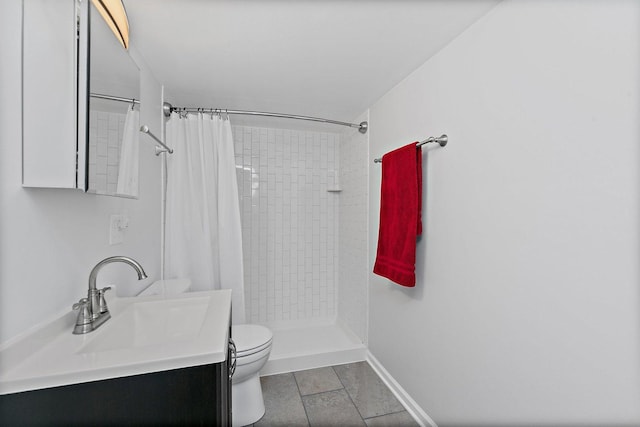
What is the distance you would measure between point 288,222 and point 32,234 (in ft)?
Result: 6.56

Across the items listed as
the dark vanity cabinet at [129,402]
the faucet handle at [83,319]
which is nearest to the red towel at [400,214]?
the dark vanity cabinet at [129,402]

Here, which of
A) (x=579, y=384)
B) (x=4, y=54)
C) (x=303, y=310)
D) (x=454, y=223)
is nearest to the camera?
(x=4, y=54)

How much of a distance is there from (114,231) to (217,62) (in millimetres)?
1024

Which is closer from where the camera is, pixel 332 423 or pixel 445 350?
pixel 445 350

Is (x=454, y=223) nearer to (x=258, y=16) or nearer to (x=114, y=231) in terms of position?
(x=258, y=16)

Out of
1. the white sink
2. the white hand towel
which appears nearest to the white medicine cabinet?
the white hand towel

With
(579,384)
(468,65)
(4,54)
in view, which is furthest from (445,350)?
(4,54)

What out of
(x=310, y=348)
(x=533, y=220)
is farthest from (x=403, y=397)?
(x=533, y=220)

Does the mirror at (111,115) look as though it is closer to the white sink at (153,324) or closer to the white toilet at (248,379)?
the white sink at (153,324)

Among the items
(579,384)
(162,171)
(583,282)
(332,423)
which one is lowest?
(332,423)

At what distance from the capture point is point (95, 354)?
2.41 feet

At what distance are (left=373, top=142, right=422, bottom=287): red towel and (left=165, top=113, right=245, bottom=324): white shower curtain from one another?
105 cm

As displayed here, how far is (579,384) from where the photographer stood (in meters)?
0.84

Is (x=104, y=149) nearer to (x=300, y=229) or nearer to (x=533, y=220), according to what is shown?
(x=533, y=220)
